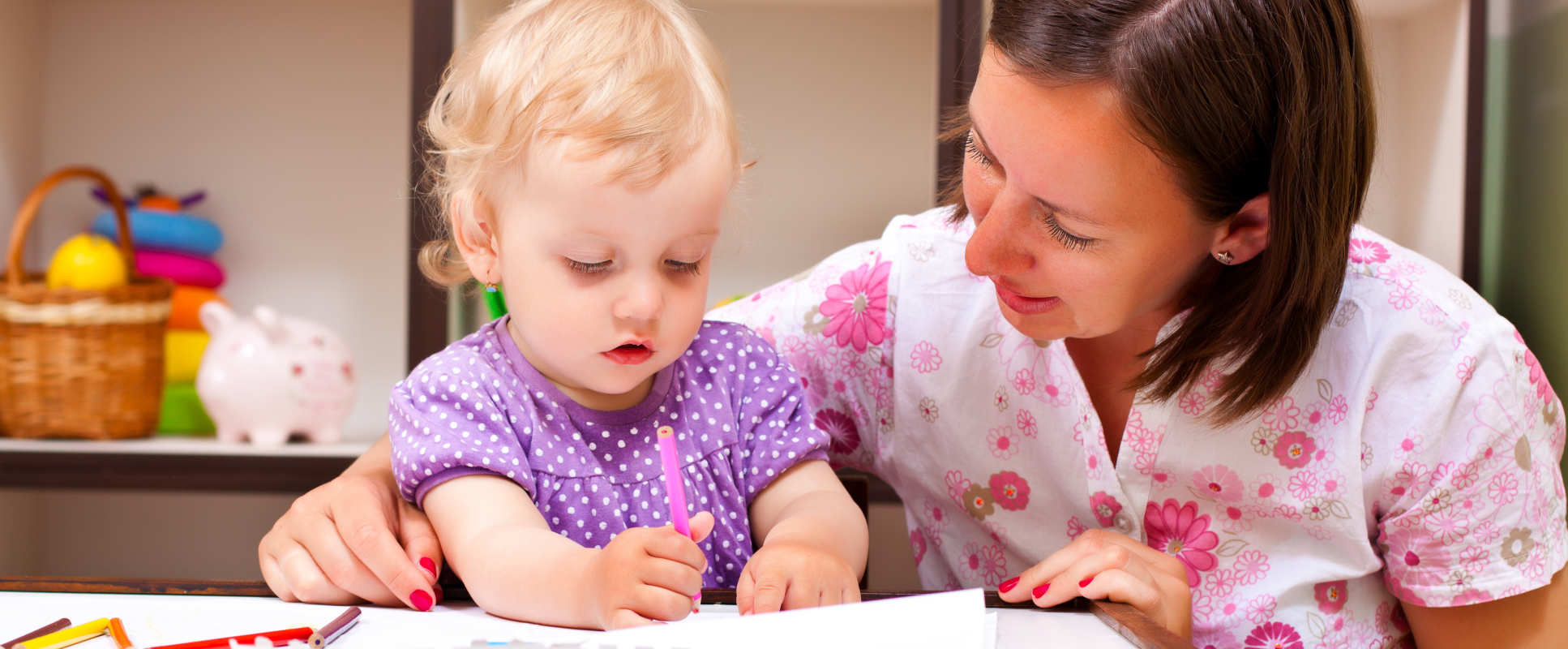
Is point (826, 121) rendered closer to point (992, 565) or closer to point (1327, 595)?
point (992, 565)

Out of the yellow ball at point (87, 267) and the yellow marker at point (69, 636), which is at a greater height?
the yellow marker at point (69, 636)

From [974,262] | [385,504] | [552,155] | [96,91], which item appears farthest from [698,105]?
[96,91]

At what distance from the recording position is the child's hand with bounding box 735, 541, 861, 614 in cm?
60

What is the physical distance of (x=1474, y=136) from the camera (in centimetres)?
138

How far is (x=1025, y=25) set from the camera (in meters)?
0.75

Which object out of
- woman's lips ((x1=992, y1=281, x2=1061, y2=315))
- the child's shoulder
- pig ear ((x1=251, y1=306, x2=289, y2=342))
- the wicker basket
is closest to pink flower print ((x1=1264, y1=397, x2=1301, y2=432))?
woman's lips ((x1=992, y1=281, x2=1061, y2=315))

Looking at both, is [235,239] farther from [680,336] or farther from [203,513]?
[680,336]

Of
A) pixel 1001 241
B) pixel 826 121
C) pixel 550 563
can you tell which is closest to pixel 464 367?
pixel 550 563

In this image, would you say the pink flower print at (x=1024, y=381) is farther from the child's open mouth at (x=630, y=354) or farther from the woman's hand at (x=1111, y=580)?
the child's open mouth at (x=630, y=354)

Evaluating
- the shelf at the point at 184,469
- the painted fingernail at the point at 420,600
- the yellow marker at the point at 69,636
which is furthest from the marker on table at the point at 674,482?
the shelf at the point at 184,469

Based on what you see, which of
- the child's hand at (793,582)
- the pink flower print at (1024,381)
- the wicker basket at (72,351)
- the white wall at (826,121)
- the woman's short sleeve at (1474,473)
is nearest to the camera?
the child's hand at (793,582)

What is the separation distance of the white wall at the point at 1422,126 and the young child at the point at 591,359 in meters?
0.93

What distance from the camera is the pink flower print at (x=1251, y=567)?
2.92 feet

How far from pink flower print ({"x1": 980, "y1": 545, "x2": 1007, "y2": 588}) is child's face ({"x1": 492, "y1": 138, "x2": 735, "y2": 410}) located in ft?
1.29
